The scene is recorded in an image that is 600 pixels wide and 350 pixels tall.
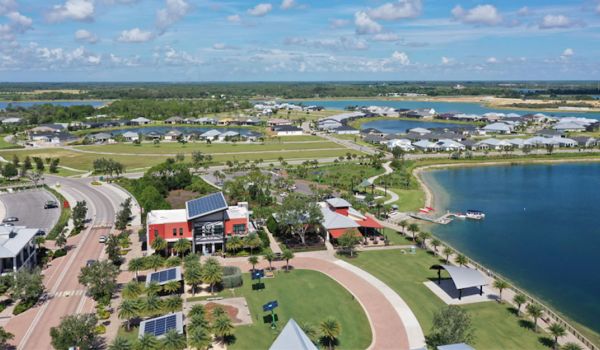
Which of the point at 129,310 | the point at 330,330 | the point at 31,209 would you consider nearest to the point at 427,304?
the point at 330,330

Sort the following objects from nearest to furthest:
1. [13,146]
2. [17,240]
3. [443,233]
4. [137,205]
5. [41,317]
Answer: [41,317] → [17,240] → [443,233] → [137,205] → [13,146]

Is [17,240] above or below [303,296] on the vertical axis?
above

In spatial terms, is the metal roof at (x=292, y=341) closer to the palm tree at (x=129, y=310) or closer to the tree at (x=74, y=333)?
the palm tree at (x=129, y=310)

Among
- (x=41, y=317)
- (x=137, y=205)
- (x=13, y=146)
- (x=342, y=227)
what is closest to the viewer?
(x=41, y=317)

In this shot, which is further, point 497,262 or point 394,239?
point 394,239

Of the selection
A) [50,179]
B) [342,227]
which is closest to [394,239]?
[342,227]

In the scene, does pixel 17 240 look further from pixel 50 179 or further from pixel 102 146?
pixel 102 146

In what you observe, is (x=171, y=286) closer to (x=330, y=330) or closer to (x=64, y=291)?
(x=64, y=291)
